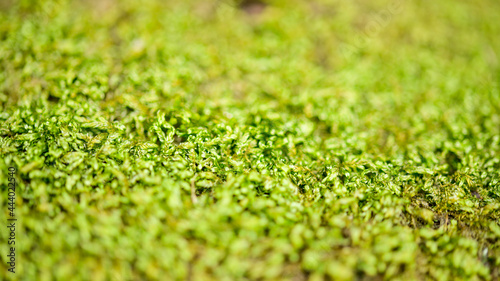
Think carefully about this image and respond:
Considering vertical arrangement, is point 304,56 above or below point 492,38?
below

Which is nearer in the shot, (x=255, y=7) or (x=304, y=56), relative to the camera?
(x=304, y=56)

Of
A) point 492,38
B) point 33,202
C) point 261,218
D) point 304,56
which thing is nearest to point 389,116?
point 304,56

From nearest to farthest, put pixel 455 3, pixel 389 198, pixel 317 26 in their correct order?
pixel 389 198 < pixel 317 26 < pixel 455 3

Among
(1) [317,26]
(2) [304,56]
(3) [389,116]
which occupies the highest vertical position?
(1) [317,26]

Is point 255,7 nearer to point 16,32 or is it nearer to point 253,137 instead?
point 253,137

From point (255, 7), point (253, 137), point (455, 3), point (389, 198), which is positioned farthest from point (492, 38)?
point (253, 137)

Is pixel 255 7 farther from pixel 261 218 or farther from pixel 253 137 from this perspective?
pixel 261 218

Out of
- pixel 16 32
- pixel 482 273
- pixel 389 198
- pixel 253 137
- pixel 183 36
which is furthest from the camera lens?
pixel 183 36
